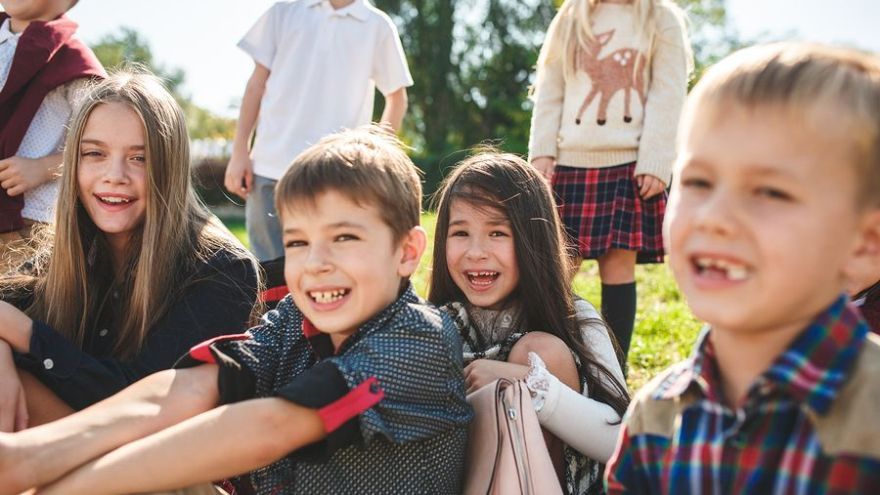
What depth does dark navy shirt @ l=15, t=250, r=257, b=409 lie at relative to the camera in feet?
8.02

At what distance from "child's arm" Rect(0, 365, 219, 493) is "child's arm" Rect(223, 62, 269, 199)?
8.16 ft

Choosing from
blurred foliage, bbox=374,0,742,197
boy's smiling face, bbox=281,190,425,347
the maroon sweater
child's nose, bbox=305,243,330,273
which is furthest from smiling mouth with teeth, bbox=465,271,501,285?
blurred foliage, bbox=374,0,742,197

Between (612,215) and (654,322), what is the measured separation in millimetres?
1256

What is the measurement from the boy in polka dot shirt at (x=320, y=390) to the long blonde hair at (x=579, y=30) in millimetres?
1852

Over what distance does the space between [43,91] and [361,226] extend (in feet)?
6.99

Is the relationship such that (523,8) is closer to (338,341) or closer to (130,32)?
(338,341)

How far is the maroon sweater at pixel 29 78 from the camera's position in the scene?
11.6 feet

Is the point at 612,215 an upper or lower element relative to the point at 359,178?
lower

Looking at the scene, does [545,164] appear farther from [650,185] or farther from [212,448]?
[212,448]

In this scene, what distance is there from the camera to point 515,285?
2799 mm

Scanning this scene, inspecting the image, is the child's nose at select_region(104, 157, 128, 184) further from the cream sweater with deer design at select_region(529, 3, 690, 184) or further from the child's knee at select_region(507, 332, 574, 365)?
the cream sweater with deer design at select_region(529, 3, 690, 184)

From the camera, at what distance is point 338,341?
2.18m

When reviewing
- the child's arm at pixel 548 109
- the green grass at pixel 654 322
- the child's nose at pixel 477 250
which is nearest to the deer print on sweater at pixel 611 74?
the child's arm at pixel 548 109

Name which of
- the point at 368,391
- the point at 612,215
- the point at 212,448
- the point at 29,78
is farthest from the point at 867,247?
the point at 29,78
